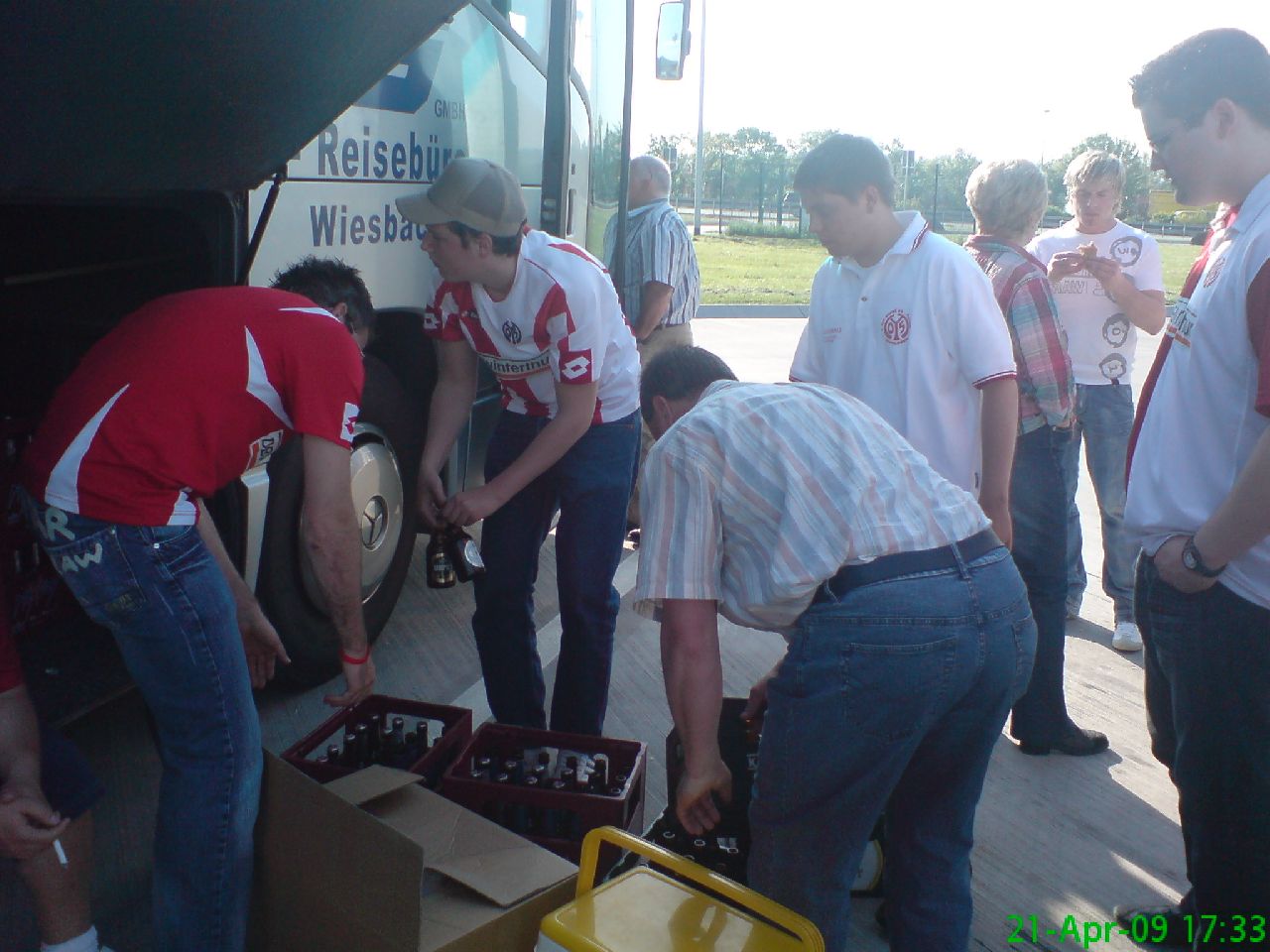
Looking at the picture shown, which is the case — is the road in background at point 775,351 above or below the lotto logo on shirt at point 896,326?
below

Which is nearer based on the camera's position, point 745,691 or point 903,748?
point 903,748

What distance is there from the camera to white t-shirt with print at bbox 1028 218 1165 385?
445 centimetres

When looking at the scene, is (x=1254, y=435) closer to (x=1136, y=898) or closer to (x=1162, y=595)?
(x=1162, y=595)

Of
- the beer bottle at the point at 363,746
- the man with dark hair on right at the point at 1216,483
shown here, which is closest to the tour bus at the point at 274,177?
the beer bottle at the point at 363,746

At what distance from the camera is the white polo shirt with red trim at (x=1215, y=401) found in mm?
1981

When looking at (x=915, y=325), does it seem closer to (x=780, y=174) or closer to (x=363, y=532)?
(x=363, y=532)

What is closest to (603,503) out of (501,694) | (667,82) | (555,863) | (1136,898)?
(501,694)

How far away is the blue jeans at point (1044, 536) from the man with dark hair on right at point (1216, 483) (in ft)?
3.97

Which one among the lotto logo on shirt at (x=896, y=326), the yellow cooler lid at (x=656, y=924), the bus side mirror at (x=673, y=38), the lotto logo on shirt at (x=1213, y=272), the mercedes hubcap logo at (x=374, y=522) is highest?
the bus side mirror at (x=673, y=38)

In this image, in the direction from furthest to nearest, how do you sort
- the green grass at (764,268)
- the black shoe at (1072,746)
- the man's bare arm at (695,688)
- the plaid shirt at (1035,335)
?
the green grass at (764,268) < the black shoe at (1072,746) < the plaid shirt at (1035,335) < the man's bare arm at (695,688)

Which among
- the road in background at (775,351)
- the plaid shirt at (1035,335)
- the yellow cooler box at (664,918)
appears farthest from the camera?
the road in background at (775,351)

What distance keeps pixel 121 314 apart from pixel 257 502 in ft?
2.57

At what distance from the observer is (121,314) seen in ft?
11.2

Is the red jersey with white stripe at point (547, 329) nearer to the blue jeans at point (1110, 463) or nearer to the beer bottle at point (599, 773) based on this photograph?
the beer bottle at point (599, 773)
